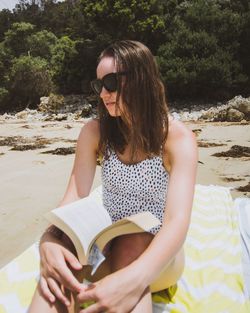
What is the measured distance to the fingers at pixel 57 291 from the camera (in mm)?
1372

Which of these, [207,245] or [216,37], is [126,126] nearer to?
[207,245]

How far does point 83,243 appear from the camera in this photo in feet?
4.71

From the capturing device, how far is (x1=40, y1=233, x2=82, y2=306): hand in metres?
1.37

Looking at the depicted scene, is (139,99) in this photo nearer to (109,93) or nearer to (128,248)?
(109,93)

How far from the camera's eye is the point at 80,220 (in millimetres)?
1574

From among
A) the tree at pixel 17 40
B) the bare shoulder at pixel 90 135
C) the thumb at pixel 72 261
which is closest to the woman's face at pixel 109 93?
the bare shoulder at pixel 90 135

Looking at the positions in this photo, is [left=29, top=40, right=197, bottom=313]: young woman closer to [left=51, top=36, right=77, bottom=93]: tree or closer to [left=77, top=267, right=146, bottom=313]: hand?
[left=77, top=267, right=146, bottom=313]: hand

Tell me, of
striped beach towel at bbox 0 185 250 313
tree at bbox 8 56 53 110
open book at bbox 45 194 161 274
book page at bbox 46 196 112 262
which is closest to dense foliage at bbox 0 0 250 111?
tree at bbox 8 56 53 110

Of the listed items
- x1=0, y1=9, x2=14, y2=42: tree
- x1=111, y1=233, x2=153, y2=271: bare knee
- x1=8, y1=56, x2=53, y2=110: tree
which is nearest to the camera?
x1=111, y1=233, x2=153, y2=271: bare knee

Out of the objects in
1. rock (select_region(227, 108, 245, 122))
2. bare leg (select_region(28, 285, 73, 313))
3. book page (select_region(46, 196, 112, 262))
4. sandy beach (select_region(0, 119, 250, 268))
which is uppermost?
book page (select_region(46, 196, 112, 262))

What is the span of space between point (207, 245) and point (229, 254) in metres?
0.16

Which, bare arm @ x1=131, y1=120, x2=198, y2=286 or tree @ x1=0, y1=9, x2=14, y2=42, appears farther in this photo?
tree @ x1=0, y1=9, x2=14, y2=42

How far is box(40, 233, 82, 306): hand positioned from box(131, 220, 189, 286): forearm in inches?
8.9

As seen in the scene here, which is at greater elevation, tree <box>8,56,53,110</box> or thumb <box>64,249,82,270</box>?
thumb <box>64,249,82,270</box>
